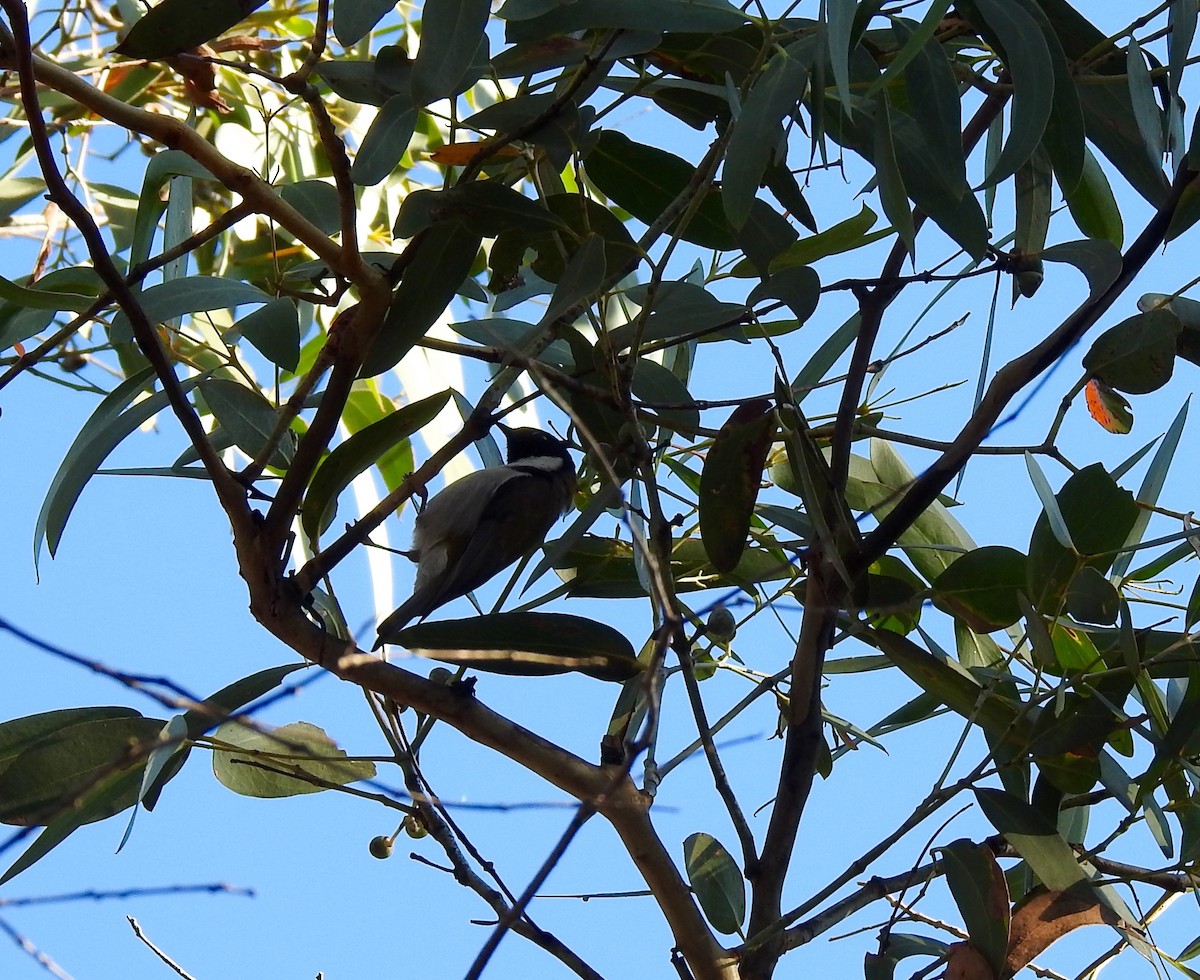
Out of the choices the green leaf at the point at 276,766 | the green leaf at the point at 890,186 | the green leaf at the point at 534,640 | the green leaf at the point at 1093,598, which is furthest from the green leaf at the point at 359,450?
the green leaf at the point at 1093,598

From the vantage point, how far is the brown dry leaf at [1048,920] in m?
1.37

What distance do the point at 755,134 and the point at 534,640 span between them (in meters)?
0.58

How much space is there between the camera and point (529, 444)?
8.73ft

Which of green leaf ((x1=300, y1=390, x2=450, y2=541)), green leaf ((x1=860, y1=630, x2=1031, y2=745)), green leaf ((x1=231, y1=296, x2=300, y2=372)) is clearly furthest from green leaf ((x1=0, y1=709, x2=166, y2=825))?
green leaf ((x1=860, y1=630, x2=1031, y2=745))

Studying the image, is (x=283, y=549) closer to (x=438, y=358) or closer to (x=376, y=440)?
(x=376, y=440)

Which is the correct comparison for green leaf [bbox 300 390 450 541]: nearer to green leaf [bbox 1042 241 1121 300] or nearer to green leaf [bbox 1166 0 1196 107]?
green leaf [bbox 1042 241 1121 300]

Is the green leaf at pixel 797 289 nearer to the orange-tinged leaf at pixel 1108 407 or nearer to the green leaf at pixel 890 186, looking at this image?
the green leaf at pixel 890 186

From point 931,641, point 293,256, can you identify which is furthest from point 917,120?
point 293,256

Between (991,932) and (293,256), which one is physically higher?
(293,256)

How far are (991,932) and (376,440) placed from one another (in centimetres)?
83

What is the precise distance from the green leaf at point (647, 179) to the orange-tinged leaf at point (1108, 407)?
0.46 meters

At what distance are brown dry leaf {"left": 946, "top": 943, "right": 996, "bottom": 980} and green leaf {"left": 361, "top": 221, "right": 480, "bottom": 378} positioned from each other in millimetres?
878

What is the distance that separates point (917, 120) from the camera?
4.25 ft

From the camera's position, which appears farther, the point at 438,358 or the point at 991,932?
the point at 438,358
